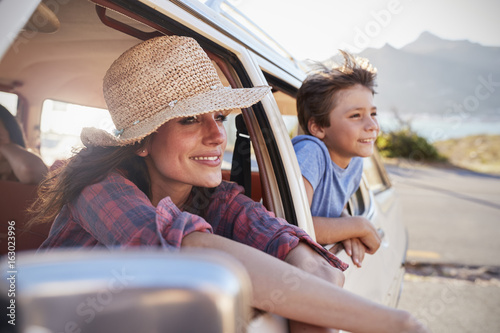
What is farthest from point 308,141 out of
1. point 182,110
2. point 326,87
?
point 182,110

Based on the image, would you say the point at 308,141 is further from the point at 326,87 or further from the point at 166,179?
the point at 166,179

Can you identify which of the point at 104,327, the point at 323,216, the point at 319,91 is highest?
the point at 104,327

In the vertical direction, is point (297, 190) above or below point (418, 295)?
above

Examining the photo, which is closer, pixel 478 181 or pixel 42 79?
pixel 42 79

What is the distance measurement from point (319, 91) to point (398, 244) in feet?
5.04

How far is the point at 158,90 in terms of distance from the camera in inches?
56.4

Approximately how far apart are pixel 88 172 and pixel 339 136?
156 centimetres

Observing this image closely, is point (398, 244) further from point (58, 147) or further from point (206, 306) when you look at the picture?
point (206, 306)

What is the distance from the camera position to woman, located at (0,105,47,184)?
184cm

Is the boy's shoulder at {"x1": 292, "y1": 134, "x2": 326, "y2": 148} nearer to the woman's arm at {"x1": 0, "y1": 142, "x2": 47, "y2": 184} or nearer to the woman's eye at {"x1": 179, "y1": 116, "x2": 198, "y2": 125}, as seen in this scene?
the woman's eye at {"x1": 179, "y1": 116, "x2": 198, "y2": 125}

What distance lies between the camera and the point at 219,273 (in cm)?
47

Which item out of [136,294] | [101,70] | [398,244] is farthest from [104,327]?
[398,244]

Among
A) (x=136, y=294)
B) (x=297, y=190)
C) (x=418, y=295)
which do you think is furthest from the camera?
(x=418, y=295)

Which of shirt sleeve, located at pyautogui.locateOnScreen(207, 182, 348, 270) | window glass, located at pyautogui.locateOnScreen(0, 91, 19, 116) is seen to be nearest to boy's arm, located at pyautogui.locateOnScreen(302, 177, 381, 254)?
shirt sleeve, located at pyautogui.locateOnScreen(207, 182, 348, 270)
